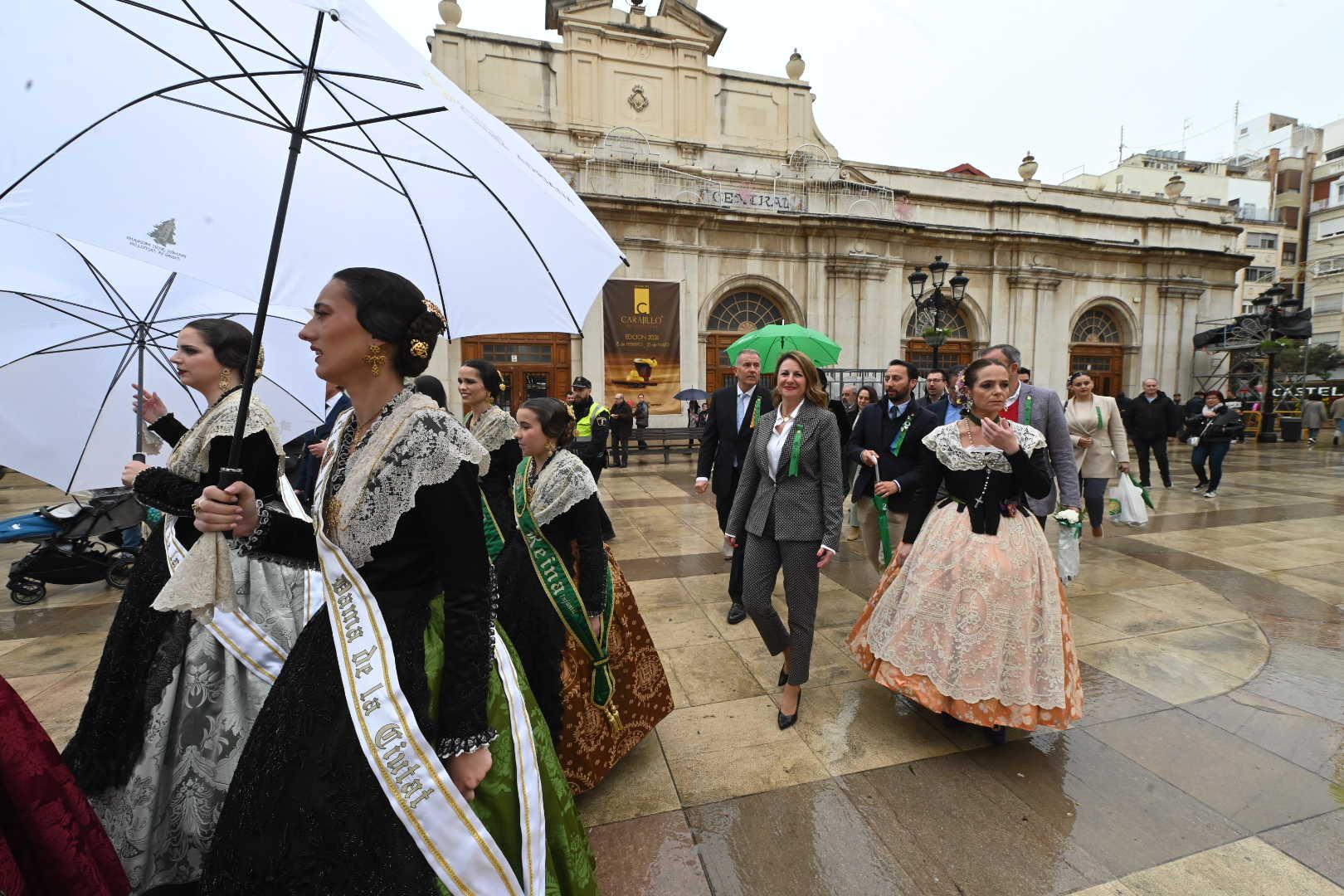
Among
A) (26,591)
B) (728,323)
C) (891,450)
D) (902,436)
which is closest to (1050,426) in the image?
(902,436)

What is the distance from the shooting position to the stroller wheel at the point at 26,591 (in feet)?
15.7

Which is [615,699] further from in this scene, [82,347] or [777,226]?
[777,226]

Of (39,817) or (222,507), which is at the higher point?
(222,507)

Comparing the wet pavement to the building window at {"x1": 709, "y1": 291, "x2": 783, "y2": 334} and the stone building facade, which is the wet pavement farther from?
the building window at {"x1": 709, "y1": 291, "x2": 783, "y2": 334}

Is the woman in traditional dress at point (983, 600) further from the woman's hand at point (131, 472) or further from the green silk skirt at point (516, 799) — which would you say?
the woman's hand at point (131, 472)

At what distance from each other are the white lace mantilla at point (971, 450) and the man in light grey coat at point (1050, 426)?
1.41 ft

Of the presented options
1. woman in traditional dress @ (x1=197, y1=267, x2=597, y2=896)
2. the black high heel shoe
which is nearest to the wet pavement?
the black high heel shoe

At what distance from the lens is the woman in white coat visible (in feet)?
18.6

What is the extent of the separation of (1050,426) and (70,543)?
7.36 metres

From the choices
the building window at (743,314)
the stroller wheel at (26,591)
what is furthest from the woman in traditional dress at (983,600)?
the building window at (743,314)

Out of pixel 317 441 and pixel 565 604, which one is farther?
pixel 317 441

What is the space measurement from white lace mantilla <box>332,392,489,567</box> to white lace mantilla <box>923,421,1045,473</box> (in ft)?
7.58

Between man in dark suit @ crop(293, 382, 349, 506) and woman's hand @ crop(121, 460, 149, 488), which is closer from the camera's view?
woman's hand @ crop(121, 460, 149, 488)

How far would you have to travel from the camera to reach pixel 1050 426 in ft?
12.4
